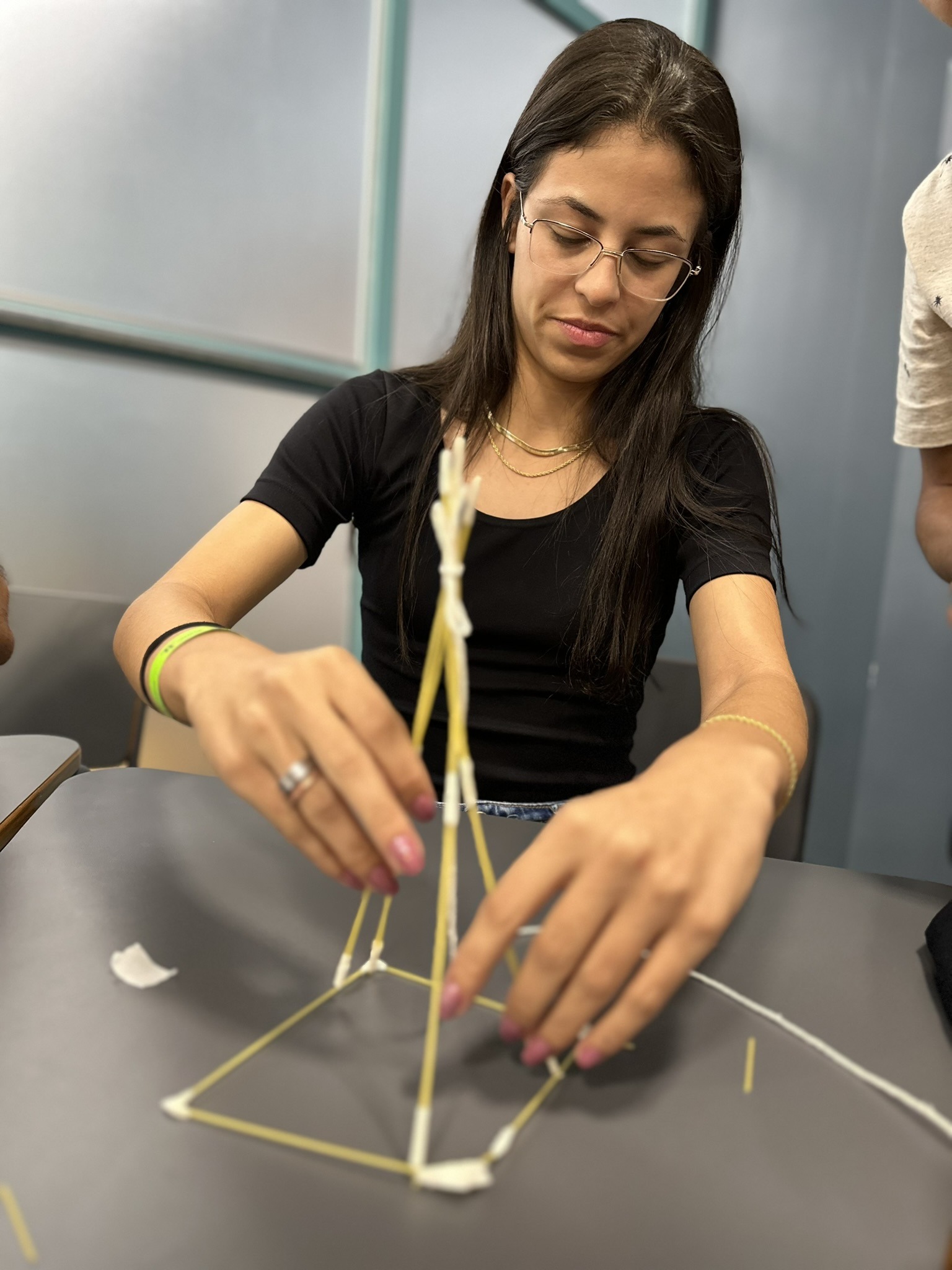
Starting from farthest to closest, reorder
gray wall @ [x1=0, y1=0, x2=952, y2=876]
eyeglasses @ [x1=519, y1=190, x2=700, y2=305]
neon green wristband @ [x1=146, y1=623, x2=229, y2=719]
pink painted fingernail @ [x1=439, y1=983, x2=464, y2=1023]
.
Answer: gray wall @ [x1=0, y1=0, x2=952, y2=876], eyeglasses @ [x1=519, y1=190, x2=700, y2=305], neon green wristband @ [x1=146, y1=623, x2=229, y2=719], pink painted fingernail @ [x1=439, y1=983, x2=464, y2=1023]

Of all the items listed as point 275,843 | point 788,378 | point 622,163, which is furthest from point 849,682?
point 275,843

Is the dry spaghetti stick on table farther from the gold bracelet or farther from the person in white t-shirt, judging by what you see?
the person in white t-shirt

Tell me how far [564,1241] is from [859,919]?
0.37 meters

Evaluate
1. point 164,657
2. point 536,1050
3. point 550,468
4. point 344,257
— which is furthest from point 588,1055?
point 344,257

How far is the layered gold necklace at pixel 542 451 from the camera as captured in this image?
1.08 meters

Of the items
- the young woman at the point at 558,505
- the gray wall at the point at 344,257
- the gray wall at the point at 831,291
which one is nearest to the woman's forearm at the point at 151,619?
the young woman at the point at 558,505

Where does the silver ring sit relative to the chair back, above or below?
above

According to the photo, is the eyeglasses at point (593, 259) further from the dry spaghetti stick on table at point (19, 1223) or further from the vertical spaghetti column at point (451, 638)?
the dry spaghetti stick on table at point (19, 1223)

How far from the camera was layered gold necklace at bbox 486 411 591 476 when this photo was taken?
1081 mm

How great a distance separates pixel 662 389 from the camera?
1044 mm

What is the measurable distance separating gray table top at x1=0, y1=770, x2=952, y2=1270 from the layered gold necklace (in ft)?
1.90

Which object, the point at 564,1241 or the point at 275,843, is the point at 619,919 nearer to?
the point at 564,1241

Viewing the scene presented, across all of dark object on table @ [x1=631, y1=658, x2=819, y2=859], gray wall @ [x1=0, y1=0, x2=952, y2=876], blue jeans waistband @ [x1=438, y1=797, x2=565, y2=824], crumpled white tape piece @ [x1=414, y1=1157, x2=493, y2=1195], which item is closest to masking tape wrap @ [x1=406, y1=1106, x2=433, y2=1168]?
crumpled white tape piece @ [x1=414, y1=1157, x2=493, y2=1195]

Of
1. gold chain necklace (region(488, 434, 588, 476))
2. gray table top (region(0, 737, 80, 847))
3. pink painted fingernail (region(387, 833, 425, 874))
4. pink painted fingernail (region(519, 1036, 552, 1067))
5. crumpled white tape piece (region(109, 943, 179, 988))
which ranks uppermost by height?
gold chain necklace (region(488, 434, 588, 476))
